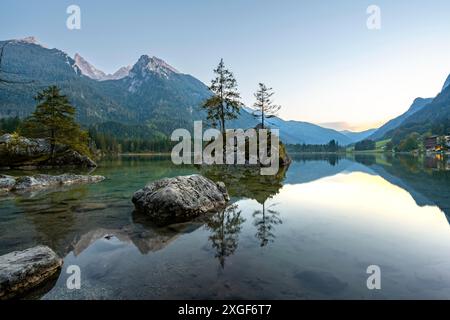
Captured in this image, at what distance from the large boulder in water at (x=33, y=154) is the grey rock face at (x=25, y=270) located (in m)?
45.1

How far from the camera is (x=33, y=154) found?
43.5 m

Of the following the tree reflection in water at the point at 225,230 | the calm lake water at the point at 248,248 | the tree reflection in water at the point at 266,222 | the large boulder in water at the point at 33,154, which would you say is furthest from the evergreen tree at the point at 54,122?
the tree reflection in water at the point at 266,222

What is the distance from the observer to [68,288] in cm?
571

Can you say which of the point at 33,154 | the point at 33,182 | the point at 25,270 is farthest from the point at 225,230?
the point at 33,154

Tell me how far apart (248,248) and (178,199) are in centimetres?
474

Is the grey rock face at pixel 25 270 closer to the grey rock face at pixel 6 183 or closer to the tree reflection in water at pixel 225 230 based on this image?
the tree reflection in water at pixel 225 230

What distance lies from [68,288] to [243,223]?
6.85 m

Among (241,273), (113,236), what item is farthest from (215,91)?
(241,273)

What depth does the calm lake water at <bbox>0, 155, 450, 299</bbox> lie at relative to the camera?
18.3ft

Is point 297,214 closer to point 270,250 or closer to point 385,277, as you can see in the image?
point 270,250

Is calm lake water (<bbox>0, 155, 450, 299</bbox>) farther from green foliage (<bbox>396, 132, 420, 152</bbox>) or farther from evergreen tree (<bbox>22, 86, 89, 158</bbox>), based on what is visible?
green foliage (<bbox>396, 132, 420, 152</bbox>)

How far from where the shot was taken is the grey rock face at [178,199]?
11492 mm

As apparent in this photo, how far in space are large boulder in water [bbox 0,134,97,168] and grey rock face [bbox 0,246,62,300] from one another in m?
45.1
